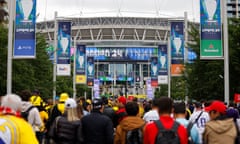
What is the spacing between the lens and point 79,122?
328 inches

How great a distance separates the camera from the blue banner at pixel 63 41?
33.8 m

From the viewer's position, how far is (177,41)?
116 feet

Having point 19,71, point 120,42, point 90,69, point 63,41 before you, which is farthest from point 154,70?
point 120,42

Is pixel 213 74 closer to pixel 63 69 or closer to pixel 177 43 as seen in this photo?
pixel 177 43

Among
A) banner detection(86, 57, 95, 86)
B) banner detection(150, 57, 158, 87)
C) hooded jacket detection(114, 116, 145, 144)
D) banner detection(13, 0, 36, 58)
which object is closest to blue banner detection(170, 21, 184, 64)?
banner detection(150, 57, 158, 87)

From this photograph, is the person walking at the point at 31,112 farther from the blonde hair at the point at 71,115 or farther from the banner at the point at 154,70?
the banner at the point at 154,70

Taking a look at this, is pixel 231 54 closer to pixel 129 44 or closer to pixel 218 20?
pixel 218 20

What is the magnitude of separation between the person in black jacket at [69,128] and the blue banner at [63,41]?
25620 mm

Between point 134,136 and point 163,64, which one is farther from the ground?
point 163,64

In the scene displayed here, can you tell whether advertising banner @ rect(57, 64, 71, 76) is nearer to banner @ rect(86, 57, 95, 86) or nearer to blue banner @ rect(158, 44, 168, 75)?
blue banner @ rect(158, 44, 168, 75)

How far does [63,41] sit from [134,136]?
2650 centimetres

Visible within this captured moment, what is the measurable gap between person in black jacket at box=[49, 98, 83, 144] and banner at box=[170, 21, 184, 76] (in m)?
27.4

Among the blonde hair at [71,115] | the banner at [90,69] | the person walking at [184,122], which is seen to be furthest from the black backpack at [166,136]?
the banner at [90,69]

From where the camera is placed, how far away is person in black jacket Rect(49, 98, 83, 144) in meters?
8.27
